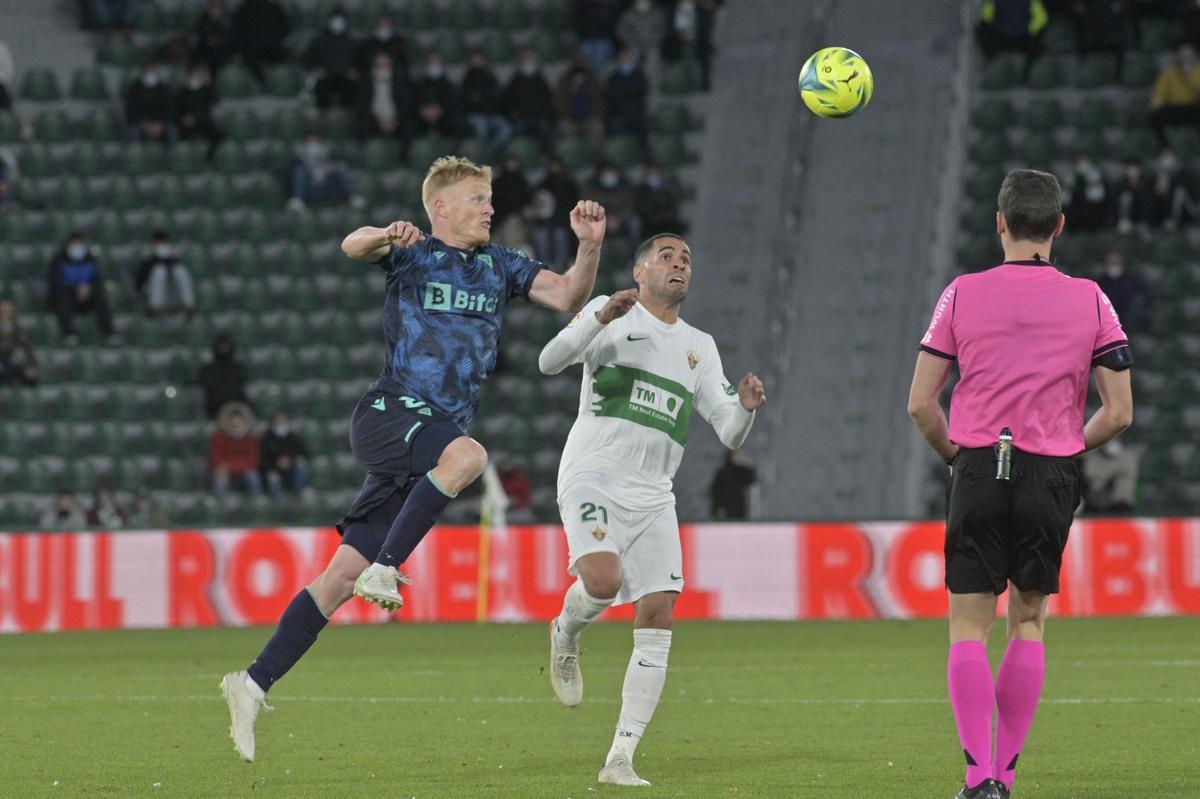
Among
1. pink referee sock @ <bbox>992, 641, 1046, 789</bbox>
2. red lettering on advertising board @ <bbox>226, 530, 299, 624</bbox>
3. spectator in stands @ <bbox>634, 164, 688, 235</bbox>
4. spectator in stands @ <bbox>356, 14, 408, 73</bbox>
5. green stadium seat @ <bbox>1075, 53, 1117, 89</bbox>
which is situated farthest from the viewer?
spectator in stands @ <bbox>356, 14, 408, 73</bbox>

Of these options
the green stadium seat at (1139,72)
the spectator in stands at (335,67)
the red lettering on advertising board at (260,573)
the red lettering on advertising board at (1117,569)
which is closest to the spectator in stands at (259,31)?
the spectator in stands at (335,67)

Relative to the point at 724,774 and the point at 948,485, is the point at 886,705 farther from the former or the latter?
the point at 948,485

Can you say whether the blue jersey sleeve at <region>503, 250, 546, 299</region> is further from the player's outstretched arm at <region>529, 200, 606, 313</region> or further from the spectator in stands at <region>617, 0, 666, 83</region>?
the spectator in stands at <region>617, 0, 666, 83</region>

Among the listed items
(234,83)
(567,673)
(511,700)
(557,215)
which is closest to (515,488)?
(557,215)

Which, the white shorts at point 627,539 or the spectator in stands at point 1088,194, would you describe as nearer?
the white shorts at point 627,539

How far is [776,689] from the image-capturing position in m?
11.6

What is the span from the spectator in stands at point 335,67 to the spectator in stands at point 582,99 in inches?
106

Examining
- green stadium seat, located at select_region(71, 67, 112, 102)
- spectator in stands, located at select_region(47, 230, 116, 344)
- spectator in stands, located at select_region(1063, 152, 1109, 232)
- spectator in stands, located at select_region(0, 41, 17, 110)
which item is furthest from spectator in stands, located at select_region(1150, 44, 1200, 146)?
spectator in stands, located at select_region(0, 41, 17, 110)

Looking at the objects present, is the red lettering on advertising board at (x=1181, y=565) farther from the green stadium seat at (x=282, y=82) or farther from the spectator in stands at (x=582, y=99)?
the green stadium seat at (x=282, y=82)

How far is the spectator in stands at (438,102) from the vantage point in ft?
78.2

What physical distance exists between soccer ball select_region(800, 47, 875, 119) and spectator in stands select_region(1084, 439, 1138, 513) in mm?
9534

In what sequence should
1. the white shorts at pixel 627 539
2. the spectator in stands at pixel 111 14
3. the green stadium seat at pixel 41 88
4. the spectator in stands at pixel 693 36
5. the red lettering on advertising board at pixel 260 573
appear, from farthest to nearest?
the spectator in stands at pixel 111 14 < the green stadium seat at pixel 41 88 < the spectator in stands at pixel 693 36 < the red lettering on advertising board at pixel 260 573 < the white shorts at pixel 627 539

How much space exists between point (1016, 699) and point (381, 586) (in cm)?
240

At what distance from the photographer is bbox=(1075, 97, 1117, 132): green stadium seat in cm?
2305
